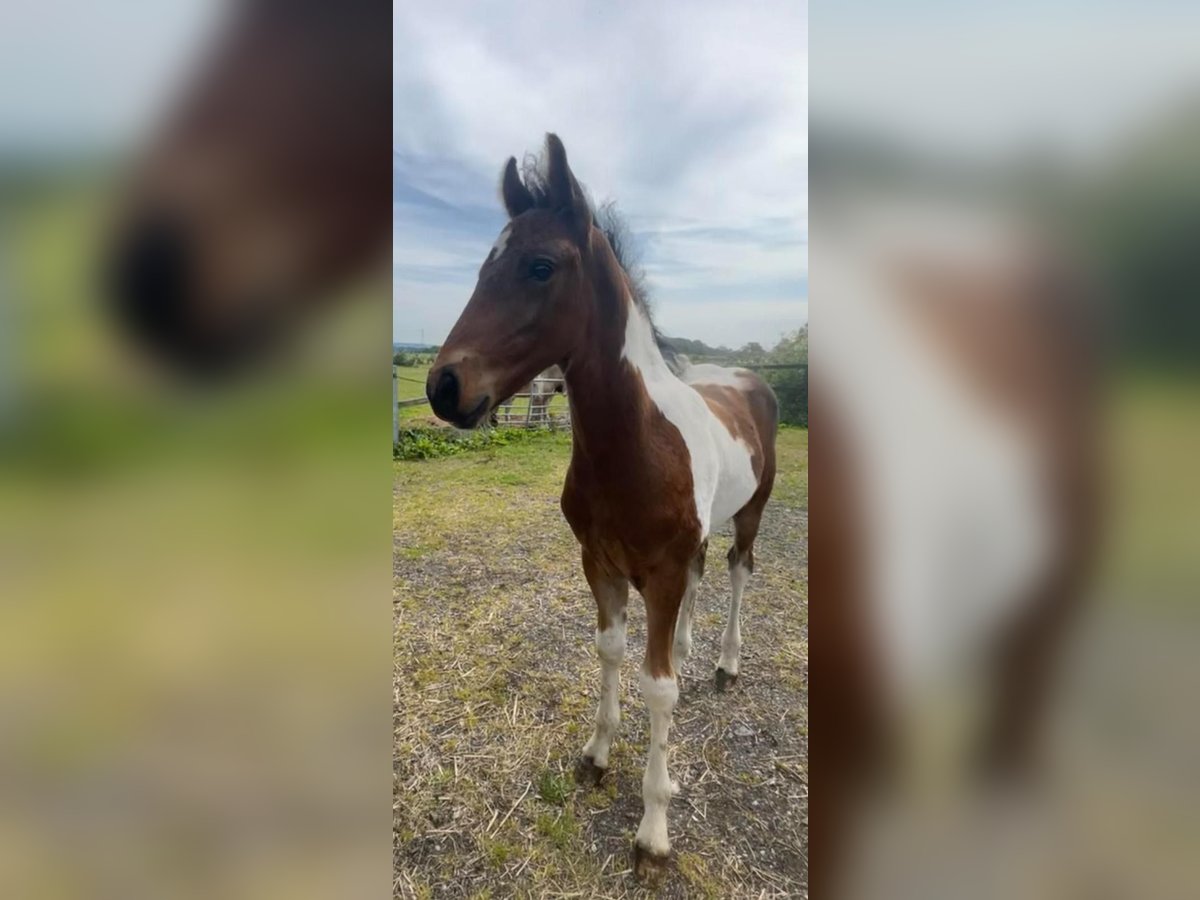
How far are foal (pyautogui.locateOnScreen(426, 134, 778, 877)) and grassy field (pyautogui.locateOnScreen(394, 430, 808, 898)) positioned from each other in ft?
0.18

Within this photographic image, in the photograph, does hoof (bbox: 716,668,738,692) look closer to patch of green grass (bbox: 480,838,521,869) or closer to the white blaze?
patch of green grass (bbox: 480,838,521,869)

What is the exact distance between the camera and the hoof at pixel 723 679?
1219 mm

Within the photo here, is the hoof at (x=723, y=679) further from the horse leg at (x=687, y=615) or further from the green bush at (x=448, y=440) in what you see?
the green bush at (x=448, y=440)

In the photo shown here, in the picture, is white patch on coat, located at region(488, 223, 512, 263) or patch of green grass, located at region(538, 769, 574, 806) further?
patch of green grass, located at region(538, 769, 574, 806)

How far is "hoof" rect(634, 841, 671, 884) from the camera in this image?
43.2 inches

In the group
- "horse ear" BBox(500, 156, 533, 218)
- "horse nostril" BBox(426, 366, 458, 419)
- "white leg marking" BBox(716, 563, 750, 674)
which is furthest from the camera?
"white leg marking" BBox(716, 563, 750, 674)

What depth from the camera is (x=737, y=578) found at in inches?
50.0

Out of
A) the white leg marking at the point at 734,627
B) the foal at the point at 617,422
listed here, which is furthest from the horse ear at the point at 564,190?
the white leg marking at the point at 734,627
